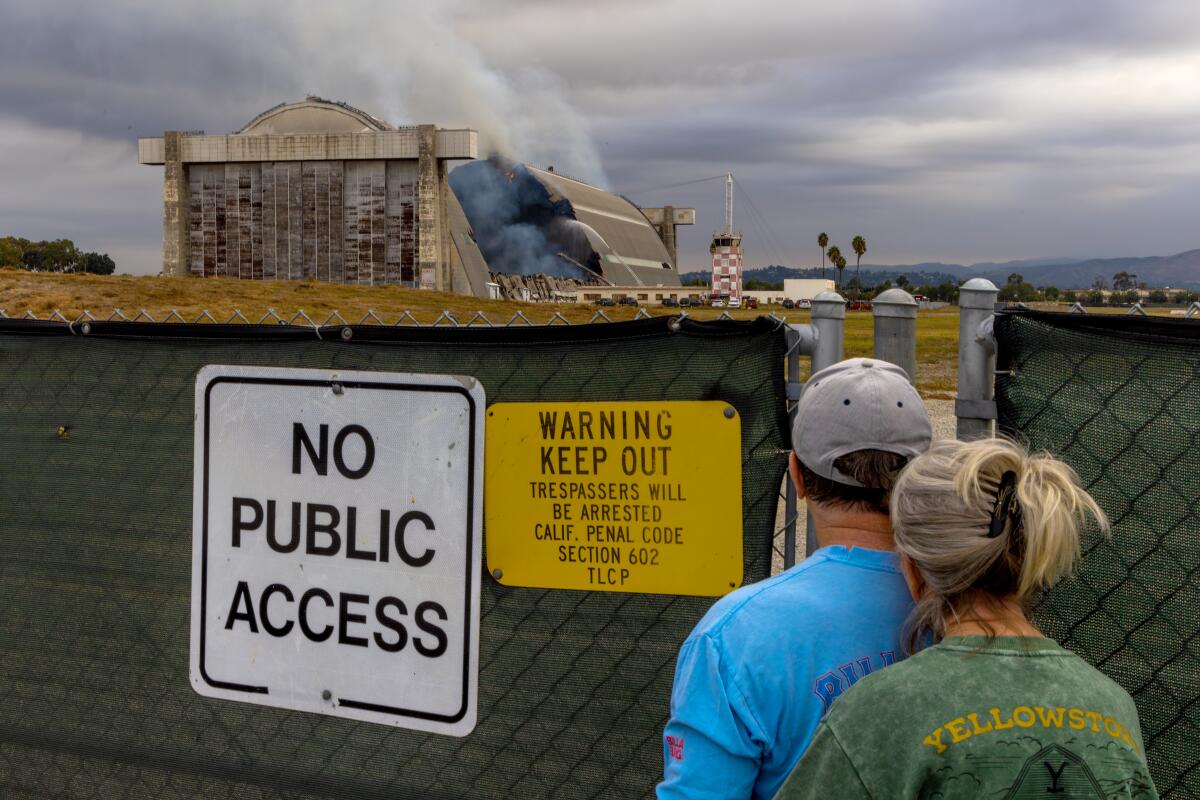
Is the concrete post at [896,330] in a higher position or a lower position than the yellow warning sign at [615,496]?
higher

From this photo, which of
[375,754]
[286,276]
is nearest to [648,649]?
[375,754]

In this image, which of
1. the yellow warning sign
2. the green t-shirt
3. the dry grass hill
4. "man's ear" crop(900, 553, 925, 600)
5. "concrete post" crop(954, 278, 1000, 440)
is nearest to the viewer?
the green t-shirt

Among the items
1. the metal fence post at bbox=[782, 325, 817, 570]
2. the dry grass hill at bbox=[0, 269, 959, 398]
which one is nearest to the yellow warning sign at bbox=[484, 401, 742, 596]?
the metal fence post at bbox=[782, 325, 817, 570]

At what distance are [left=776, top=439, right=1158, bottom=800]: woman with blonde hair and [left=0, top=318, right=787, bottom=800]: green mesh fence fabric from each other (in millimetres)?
1253

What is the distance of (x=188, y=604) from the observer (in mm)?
3428

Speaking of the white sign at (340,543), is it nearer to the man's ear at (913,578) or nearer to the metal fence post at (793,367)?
the metal fence post at (793,367)

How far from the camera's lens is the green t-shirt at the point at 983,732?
1.40 metres

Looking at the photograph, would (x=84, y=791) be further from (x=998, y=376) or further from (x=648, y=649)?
(x=998, y=376)

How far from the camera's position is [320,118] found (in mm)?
57469

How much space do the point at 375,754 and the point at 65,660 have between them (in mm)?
1243

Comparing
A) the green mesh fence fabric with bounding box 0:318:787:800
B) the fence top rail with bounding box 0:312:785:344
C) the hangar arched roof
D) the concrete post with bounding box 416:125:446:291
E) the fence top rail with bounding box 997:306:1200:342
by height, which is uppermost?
the hangar arched roof

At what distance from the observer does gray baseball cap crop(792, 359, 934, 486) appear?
1909 mm

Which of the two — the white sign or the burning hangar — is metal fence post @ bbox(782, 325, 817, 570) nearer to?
the white sign

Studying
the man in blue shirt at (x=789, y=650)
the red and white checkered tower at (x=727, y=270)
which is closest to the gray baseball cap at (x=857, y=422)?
the man in blue shirt at (x=789, y=650)
